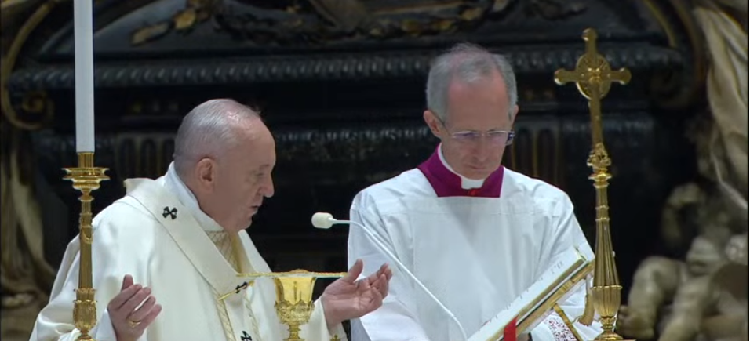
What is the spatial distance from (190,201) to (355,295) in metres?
0.50

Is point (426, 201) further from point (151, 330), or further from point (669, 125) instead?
point (669, 125)

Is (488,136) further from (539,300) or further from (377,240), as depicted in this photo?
(539,300)

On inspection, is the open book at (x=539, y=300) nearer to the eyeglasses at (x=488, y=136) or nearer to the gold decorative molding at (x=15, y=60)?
the eyeglasses at (x=488, y=136)

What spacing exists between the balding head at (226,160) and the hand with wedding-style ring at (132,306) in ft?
2.41

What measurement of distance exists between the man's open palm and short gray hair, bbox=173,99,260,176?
1.50ft

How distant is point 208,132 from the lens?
425 cm

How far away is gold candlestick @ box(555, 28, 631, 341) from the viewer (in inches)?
156

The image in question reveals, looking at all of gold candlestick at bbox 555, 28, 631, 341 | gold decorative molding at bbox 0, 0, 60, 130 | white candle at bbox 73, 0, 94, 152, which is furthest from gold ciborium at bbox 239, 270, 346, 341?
gold decorative molding at bbox 0, 0, 60, 130

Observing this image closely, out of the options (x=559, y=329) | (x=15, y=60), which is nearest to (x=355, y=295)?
(x=559, y=329)

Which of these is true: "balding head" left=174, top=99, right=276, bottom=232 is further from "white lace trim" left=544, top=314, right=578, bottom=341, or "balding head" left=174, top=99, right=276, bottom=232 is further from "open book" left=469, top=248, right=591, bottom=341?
"white lace trim" left=544, top=314, right=578, bottom=341

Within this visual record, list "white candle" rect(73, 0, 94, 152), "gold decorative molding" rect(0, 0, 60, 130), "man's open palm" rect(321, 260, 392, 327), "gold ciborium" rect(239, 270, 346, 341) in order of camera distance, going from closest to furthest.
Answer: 1. "white candle" rect(73, 0, 94, 152)
2. "gold ciborium" rect(239, 270, 346, 341)
3. "man's open palm" rect(321, 260, 392, 327)
4. "gold decorative molding" rect(0, 0, 60, 130)

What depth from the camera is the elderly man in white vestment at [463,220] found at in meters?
4.74

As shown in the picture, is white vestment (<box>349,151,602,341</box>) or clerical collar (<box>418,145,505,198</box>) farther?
clerical collar (<box>418,145,505,198</box>)

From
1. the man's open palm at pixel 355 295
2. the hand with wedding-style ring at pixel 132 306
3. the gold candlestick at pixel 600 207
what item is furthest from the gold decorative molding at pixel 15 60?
the hand with wedding-style ring at pixel 132 306
